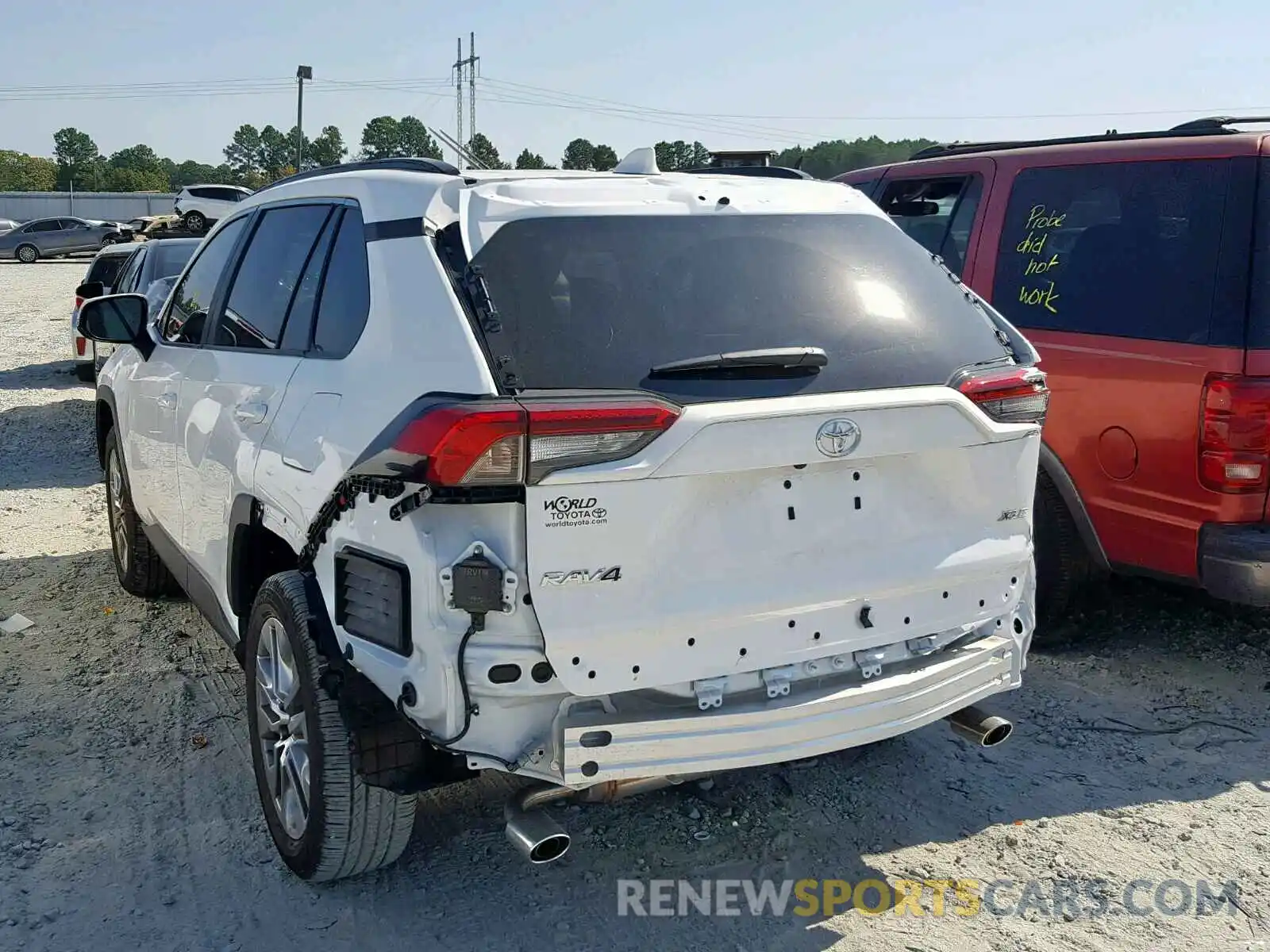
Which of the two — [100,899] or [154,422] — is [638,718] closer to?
[100,899]

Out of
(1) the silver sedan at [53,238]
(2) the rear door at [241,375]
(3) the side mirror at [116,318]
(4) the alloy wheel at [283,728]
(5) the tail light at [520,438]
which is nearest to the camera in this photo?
(5) the tail light at [520,438]

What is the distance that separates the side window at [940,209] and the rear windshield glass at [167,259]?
24.9 feet

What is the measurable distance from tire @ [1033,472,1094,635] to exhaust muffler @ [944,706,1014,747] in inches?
72.3

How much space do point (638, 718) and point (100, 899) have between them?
170 cm

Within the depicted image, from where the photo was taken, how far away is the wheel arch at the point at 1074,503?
4.78m

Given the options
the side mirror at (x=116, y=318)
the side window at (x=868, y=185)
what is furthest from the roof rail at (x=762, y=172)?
the side window at (x=868, y=185)

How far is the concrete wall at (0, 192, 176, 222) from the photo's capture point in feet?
203

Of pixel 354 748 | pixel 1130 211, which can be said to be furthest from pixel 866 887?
pixel 1130 211

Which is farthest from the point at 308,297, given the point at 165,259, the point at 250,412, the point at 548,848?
the point at 165,259

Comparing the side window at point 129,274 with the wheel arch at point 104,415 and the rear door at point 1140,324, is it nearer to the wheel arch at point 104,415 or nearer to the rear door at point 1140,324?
the wheel arch at point 104,415

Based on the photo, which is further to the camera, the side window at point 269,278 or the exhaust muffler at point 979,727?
the side window at point 269,278

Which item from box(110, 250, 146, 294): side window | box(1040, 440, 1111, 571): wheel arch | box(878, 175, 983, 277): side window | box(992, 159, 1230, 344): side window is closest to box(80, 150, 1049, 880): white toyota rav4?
box(992, 159, 1230, 344): side window

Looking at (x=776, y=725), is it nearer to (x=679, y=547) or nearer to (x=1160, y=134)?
(x=679, y=547)

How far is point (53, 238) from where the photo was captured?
37594 mm
